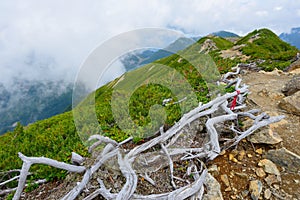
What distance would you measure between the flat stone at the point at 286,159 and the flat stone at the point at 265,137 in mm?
306

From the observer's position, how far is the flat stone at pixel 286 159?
4.42m

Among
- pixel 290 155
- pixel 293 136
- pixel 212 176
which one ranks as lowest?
pixel 293 136

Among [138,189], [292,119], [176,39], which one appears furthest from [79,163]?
[292,119]

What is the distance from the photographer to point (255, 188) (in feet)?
13.3

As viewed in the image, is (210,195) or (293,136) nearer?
(210,195)

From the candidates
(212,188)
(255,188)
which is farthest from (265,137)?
(212,188)

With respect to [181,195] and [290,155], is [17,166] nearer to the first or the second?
[181,195]

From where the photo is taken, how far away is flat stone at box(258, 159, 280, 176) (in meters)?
4.34

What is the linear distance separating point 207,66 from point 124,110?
851 cm

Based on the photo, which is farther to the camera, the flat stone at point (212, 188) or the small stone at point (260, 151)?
the small stone at point (260, 151)

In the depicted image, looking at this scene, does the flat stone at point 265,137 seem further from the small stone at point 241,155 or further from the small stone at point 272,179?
the small stone at point 272,179

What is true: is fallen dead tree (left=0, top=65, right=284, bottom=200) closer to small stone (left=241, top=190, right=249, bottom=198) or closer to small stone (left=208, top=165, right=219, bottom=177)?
small stone (left=208, top=165, right=219, bottom=177)

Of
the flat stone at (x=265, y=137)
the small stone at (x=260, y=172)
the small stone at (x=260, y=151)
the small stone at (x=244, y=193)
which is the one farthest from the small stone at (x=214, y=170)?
the flat stone at (x=265, y=137)

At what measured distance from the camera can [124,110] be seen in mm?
8086
